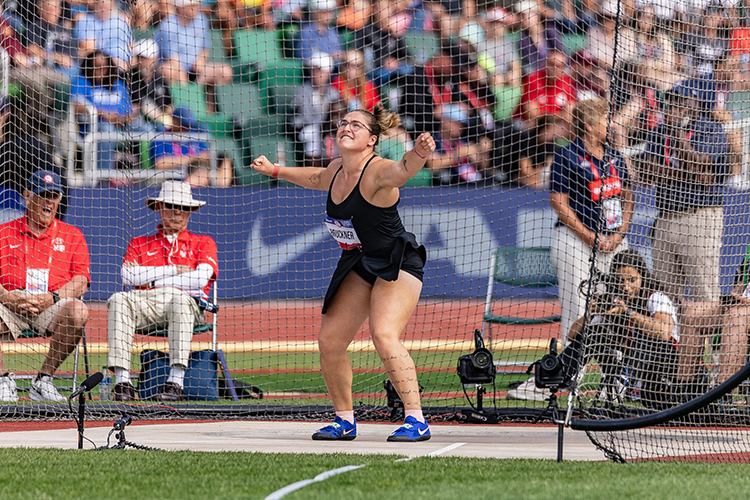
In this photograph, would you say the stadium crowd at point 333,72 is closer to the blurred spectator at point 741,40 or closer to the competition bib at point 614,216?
the competition bib at point 614,216

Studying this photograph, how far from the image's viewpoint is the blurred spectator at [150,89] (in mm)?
10419

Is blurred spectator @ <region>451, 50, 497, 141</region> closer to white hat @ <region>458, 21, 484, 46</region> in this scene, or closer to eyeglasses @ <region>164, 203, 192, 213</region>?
white hat @ <region>458, 21, 484, 46</region>

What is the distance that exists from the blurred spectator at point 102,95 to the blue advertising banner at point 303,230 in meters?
0.86

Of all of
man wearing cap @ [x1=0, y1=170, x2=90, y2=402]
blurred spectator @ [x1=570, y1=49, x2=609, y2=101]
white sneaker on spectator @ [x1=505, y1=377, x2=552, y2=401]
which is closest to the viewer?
white sneaker on spectator @ [x1=505, y1=377, x2=552, y2=401]

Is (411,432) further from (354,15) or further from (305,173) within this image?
(354,15)

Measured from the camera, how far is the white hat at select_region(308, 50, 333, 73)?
11.4 metres

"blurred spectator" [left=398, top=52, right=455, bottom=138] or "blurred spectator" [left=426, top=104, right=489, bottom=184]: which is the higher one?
"blurred spectator" [left=398, top=52, right=455, bottom=138]

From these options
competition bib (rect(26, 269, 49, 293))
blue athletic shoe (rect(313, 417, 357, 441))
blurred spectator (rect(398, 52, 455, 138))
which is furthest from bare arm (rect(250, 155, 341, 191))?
blurred spectator (rect(398, 52, 455, 138))

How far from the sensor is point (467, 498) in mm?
3395

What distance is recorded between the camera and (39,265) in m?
8.12

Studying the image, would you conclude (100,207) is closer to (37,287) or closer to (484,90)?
(37,287)

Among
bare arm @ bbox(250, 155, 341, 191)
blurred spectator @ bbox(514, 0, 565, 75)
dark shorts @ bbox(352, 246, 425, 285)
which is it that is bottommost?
dark shorts @ bbox(352, 246, 425, 285)

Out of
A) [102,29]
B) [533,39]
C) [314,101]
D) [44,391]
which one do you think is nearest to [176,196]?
[44,391]

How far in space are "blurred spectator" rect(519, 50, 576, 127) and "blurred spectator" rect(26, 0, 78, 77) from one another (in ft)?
18.2
